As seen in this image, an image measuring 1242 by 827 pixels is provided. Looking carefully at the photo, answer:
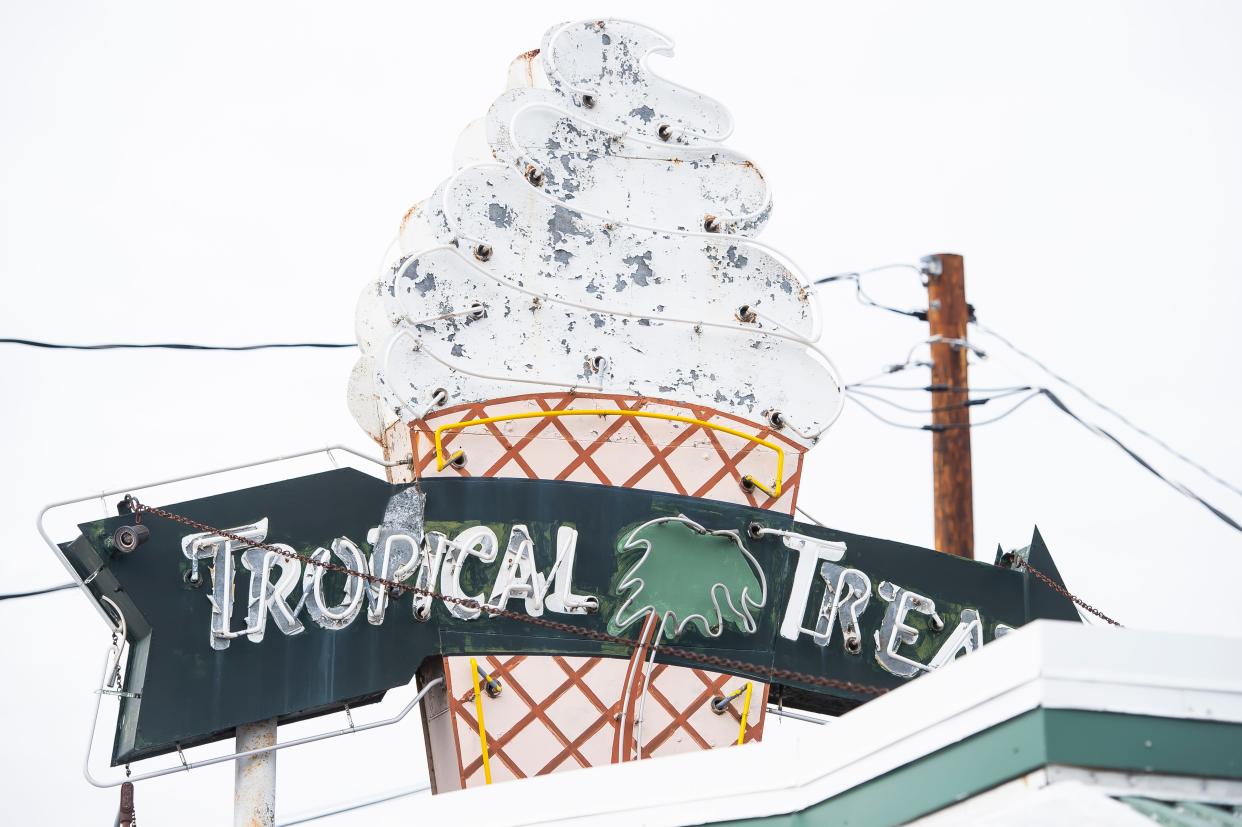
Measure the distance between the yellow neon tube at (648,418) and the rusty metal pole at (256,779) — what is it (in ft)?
6.72

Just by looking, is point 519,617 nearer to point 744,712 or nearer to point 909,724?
point 744,712

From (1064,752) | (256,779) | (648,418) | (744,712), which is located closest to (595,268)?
(648,418)

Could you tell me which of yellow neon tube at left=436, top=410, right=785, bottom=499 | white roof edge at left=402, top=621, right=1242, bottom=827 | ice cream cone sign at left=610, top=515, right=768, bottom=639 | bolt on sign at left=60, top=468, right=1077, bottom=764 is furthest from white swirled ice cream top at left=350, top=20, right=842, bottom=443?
white roof edge at left=402, top=621, right=1242, bottom=827

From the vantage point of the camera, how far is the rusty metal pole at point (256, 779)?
31.6ft

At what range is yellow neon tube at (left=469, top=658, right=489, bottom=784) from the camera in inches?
390

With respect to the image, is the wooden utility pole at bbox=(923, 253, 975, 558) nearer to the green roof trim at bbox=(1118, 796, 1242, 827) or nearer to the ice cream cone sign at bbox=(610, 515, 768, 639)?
the ice cream cone sign at bbox=(610, 515, 768, 639)

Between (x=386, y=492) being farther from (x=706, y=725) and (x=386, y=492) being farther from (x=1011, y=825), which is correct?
(x=1011, y=825)

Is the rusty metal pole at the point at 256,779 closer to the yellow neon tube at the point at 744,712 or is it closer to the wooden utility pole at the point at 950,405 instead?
the yellow neon tube at the point at 744,712

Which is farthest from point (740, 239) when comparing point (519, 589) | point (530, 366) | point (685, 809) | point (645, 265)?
point (685, 809)

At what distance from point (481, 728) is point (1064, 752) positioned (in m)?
5.55

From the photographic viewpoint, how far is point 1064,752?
499 cm

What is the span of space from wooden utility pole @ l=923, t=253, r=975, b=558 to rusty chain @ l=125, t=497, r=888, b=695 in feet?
10.2

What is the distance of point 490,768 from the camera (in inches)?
390

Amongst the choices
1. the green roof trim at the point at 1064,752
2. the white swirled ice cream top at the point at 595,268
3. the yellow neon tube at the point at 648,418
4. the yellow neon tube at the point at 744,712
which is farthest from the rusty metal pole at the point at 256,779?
the green roof trim at the point at 1064,752
